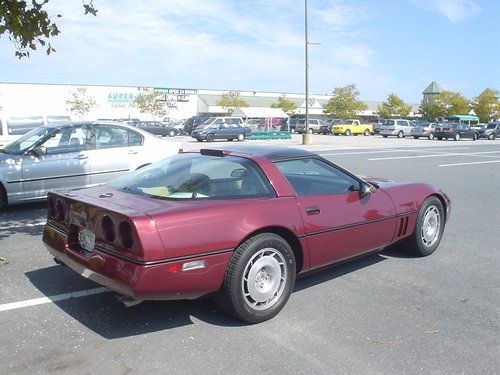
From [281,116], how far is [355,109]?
28.6 meters

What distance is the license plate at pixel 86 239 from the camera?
139 inches

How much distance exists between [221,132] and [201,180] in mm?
30955

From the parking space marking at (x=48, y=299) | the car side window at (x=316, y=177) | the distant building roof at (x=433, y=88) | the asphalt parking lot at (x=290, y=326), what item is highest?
the distant building roof at (x=433, y=88)

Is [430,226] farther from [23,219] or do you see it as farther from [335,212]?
[23,219]

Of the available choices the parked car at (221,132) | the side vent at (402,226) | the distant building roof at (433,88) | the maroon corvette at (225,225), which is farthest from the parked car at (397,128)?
the distant building roof at (433,88)

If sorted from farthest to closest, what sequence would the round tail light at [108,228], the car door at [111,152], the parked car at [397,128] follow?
the parked car at [397,128] < the car door at [111,152] < the round tail light at [108,228]

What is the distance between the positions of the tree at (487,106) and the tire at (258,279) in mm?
88316

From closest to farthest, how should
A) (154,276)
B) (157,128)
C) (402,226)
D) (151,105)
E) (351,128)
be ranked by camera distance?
(154,276) < (402,226) < (157,128) < (351,128) < (151,105)

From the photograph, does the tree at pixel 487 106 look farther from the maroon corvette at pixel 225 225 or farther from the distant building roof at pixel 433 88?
the maroon corvette at pixel 225 225

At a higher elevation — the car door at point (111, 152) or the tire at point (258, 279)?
the car door at point (111, 152)

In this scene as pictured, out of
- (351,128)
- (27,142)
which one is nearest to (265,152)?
(27,142)

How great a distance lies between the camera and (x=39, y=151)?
7.48 meters

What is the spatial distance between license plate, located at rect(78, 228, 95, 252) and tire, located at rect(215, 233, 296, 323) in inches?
39.7

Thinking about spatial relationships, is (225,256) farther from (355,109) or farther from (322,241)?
(355,109)
